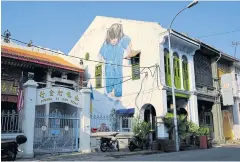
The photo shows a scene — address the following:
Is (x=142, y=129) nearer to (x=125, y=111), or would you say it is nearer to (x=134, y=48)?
(x=125, y=111)

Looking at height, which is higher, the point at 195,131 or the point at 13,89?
the point at 13,89

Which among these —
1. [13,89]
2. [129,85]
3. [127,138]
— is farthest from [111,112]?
[13,89]

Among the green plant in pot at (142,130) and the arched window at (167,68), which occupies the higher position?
the arched window at (167,68)

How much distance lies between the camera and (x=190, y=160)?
411 inches

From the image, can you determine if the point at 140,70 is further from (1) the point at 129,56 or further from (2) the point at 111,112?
(2) the point at 111,112

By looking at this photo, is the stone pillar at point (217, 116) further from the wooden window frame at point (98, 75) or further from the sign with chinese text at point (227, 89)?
the wooden window frame at point (98, 75)

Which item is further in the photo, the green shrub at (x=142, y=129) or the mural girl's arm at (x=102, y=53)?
the mural girl's arm at (x=102, y=53)

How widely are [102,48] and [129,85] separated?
4.31 metres

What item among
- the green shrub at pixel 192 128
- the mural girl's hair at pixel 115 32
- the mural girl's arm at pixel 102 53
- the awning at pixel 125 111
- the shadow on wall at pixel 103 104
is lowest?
the green shrub at pixel 192 128

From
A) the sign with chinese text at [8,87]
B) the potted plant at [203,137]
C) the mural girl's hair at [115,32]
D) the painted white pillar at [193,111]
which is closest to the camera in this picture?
the sign with chinese text at [8,87]

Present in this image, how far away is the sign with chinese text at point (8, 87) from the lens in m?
16.2

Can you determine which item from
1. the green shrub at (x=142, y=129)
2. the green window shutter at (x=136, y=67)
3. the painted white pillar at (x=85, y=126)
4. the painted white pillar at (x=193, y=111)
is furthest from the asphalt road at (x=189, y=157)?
the green window shutter at (x=136, y=67)

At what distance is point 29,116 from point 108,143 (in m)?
4.57

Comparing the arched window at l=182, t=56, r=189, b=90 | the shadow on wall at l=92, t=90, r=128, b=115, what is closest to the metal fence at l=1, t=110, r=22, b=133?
the shadow on wall at l=92, t=90, r=128, b=115
